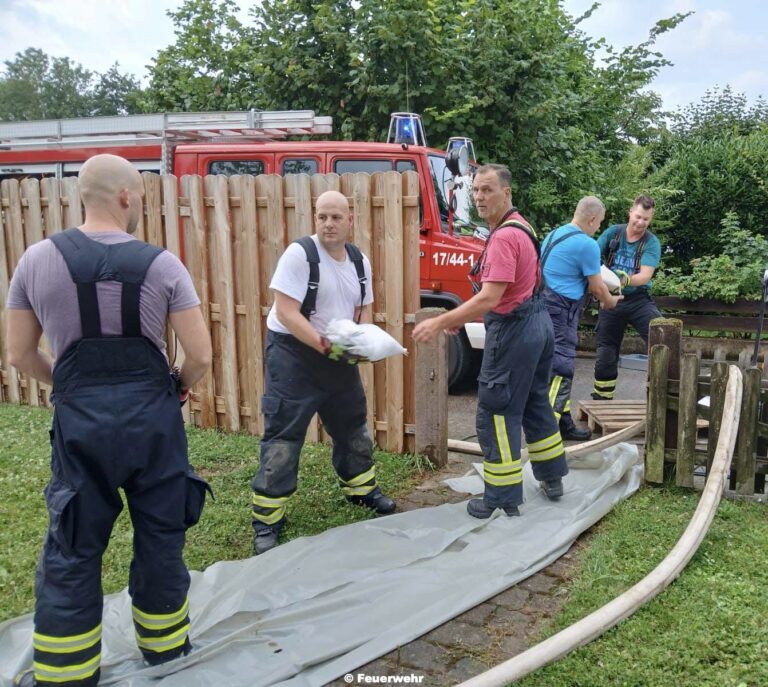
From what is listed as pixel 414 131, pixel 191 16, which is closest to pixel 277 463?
pixel 414 131

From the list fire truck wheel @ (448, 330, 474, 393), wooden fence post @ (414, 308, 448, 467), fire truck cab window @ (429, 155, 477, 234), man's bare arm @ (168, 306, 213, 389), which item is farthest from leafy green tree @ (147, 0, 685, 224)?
man's bare arm @ (168, 306, 213, 389)

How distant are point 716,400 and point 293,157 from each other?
469 cm

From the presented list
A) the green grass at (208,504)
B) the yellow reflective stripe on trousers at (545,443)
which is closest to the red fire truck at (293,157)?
the green grass at (208,504)

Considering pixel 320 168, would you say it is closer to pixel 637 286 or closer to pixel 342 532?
pixel 637 286

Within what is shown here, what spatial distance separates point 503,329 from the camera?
4.11 m

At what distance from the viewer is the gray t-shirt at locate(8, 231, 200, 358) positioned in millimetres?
2422

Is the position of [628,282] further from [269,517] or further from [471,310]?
[269,517]

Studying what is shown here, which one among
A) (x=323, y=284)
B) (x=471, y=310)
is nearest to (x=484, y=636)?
(x=471, y=310)

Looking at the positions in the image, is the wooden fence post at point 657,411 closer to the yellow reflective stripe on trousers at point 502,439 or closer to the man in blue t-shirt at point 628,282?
the yellow reflective stripe on trousers at point 502,439

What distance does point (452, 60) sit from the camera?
1086 centimetres

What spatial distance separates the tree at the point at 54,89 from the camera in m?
51.8

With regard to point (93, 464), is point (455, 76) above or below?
above

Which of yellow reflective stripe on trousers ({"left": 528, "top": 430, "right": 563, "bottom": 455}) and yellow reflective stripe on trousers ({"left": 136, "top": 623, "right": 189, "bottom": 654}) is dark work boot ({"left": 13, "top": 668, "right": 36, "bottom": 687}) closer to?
yellow reflective stripe on trousers ({"left": 136, "top": 623, "right": 189, "bottom": 654})

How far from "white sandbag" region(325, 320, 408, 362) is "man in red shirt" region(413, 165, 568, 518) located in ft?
0.85
